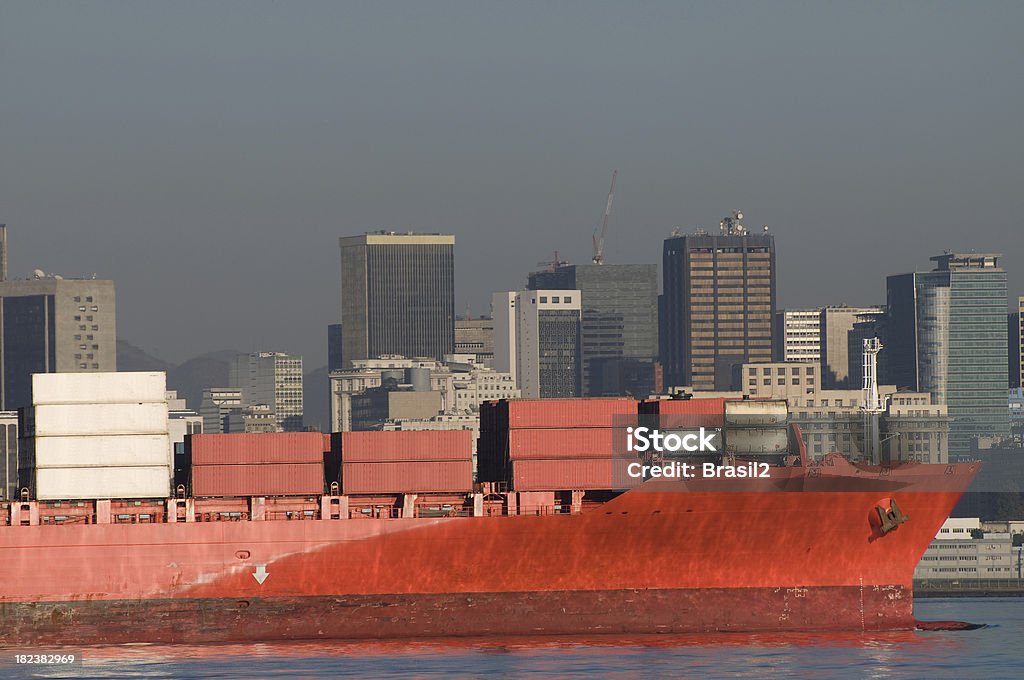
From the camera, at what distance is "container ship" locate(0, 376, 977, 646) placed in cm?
6134

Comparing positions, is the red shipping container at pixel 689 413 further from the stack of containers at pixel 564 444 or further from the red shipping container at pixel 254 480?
the red shipping container at pixel 254 480

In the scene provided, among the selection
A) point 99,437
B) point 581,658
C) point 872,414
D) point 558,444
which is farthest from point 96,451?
point 872,414

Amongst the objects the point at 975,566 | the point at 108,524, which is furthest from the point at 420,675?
the point at 975,566

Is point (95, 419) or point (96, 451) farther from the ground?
point (95, 419)

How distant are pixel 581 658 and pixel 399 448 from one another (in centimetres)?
1063

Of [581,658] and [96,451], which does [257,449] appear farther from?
[581,658]

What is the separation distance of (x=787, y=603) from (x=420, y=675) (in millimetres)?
14533

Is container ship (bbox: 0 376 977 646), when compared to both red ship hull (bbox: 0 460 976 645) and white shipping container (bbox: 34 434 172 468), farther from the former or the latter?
white shipping container (bbox: 34 434 172 468)

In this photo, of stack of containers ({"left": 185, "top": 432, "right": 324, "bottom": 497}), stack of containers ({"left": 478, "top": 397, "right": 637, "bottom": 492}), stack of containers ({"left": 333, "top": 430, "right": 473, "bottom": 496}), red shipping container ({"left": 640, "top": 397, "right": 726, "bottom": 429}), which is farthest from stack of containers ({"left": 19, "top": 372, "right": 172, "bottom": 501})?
red shipping container ({"left": 640, "top": 397, "right": 726, "bottom": 429})

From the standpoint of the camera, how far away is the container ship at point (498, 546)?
201 feet

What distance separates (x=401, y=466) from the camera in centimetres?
6272

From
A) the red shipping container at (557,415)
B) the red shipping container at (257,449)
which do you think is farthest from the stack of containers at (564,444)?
the red shipping container at (257,449)

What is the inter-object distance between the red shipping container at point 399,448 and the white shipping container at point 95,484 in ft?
21.0

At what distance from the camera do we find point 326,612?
61500 mm
